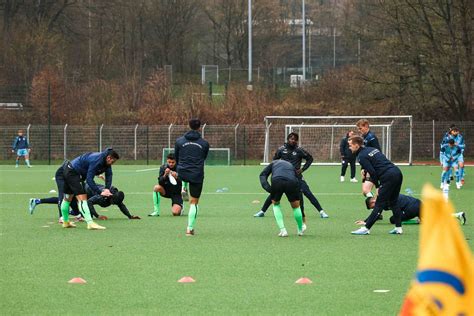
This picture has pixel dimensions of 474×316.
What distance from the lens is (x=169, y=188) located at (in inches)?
810

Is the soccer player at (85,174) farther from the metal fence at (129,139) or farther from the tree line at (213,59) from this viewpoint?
the tree line at (213,59)

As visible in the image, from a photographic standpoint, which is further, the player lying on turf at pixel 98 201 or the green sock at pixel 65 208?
the player lying on turf at pixel 98 201

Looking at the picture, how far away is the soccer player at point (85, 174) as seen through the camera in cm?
1655

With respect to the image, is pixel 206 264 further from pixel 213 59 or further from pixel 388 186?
pixel 213 59

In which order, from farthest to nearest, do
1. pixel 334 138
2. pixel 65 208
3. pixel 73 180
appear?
pixel 334 138, pixel 65 208, pixel 73 180

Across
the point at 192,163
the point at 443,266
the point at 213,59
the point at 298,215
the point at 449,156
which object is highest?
the point at 213,59

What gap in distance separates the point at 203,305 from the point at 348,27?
47967 mm

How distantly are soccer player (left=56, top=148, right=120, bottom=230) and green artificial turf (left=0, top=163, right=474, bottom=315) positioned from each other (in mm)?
478

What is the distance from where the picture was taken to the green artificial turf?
9.29m

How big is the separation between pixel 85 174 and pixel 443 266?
14.9 m

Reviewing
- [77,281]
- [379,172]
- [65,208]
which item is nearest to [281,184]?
[379,172]

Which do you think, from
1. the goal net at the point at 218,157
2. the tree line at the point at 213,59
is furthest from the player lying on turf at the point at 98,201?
the tree line at the point at 213,59

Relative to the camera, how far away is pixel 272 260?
41.7 ft

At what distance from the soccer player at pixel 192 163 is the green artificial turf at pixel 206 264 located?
0.51 meters
